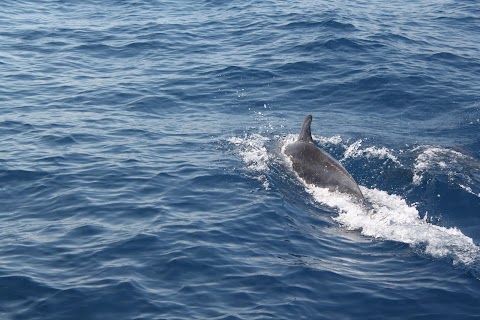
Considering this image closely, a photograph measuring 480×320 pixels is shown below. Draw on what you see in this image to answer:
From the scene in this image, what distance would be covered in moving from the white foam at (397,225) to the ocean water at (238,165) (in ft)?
0.17

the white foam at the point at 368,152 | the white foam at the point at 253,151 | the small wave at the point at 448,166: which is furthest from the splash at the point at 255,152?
the small wave at the point at 448,166

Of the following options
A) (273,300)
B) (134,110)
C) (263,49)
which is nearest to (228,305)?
(273,300)

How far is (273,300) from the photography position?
1155cm

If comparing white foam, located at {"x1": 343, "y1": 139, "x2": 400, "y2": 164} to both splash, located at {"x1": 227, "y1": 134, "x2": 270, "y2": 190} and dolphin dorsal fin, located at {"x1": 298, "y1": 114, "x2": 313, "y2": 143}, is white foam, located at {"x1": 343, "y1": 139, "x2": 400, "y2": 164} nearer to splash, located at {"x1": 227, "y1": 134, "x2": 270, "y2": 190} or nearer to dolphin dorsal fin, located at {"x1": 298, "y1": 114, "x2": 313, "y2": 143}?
dolphin dorsal fin, located at {"x1": 298, "y1": 114, "x2": 313, "y2": 143}

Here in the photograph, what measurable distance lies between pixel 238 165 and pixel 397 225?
15.4 feet

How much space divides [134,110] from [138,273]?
34.2 feet

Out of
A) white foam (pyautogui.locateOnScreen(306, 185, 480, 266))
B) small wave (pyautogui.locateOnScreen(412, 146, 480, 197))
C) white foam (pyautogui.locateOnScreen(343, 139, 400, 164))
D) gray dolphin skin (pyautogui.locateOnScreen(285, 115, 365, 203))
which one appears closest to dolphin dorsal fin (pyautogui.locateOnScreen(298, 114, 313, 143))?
gray dolphin skin (pyautogui.locateOnScreen(285, 115, 365, 203))

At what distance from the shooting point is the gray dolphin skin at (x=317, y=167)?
16141 mm

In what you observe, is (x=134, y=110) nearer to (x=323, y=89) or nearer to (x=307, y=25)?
(x=323, y=89)

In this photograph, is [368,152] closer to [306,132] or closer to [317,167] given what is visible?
[306,132]

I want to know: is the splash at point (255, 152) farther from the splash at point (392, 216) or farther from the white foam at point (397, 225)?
the white foam at point (397, 225)

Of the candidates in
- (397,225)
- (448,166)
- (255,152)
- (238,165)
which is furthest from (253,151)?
(397,225)

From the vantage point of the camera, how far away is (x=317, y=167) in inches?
672

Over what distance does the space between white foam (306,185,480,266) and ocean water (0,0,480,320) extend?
50 mm
